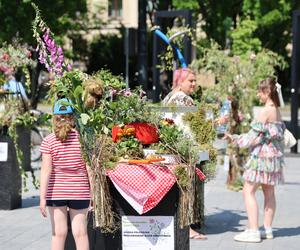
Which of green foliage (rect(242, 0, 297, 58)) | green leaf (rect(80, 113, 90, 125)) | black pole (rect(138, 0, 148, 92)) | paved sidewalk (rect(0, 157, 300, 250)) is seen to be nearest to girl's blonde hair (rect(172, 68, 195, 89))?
paved sidewalk (rect(0, 157, 300, 250))

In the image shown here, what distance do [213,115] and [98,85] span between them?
106 inches

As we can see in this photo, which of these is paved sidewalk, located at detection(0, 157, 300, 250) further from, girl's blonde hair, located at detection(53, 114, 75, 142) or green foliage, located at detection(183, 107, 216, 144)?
girl's blonde hair, located at detection(53, 114, 75, 142)

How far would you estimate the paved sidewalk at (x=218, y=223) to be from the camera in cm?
801

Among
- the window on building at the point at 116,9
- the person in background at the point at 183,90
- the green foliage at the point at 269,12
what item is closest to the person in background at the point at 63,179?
the person in background at the point at 183,90

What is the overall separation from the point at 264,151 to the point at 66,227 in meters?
2.77

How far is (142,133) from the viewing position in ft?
20.1

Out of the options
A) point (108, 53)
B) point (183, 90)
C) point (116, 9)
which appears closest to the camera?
point (183, 90)

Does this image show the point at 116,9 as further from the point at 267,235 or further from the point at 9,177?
the point at 267,235

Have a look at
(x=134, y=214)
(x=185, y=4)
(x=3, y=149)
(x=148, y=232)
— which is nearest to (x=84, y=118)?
(x=134, y=214)

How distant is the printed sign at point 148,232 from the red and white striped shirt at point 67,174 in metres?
0.43

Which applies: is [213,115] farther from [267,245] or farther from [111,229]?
[111,229]

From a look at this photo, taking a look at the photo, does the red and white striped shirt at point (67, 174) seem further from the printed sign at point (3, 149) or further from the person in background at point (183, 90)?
the printed sign at point (3, 149)

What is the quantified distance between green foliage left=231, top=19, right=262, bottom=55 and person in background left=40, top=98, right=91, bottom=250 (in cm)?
2074

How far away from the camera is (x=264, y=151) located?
821cm
